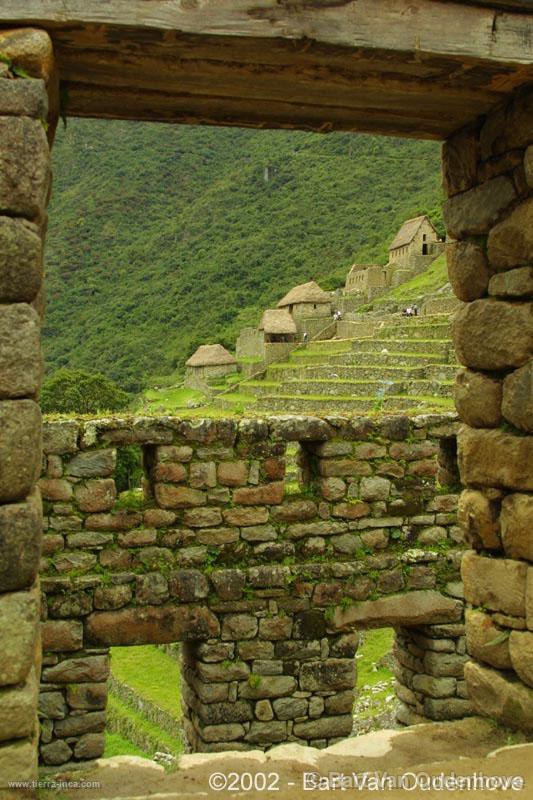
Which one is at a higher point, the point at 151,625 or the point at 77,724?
the point at 151,625

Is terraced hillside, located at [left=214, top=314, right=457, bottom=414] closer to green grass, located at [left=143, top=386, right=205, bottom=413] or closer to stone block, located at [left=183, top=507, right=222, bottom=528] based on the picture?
green grass, located at [left=143, top=386, right=205, bottom=413]

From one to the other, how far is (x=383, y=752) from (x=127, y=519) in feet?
8.46

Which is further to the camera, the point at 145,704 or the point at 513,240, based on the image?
the point at 145,704

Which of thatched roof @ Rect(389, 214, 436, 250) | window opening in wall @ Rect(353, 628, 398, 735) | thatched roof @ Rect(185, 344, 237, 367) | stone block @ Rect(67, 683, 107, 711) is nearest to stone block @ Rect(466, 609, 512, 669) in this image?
stone block @ Rect(67, 683, 107, 711)

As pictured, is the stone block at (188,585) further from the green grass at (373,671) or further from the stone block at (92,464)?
the green grass at (373,671)

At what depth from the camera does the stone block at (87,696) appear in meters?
5.45

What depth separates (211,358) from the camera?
5256cm

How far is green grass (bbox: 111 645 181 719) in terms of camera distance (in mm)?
10070

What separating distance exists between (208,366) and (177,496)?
46367 mm


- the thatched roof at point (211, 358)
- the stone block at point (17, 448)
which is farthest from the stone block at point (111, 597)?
the thatched roof at point (211, 358)

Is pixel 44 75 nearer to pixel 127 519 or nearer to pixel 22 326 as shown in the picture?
pixel 22 326

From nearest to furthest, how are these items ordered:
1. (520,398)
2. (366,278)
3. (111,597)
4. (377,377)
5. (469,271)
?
(520,398) → (469,271) → (111,597) → (377,377) → (366,278)

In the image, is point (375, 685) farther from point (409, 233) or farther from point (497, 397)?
point (409, 233)

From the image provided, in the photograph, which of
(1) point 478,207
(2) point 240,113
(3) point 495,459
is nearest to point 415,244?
(1) point 478,207
